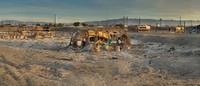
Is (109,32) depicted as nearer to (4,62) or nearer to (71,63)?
(71,63)

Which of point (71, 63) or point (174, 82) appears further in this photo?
point (71, 63)

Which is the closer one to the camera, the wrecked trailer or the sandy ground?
the sandy ground

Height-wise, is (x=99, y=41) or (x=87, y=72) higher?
(x=99, y=41)

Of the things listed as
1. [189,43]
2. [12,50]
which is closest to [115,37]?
[189,43]

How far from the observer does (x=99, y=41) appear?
32312mm

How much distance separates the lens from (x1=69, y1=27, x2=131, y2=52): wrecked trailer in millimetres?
30984

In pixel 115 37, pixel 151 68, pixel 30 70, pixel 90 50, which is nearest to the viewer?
pixel 30 70

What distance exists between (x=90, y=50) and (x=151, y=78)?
12546mm

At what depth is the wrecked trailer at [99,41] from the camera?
31.0 metres

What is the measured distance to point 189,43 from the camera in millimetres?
38000

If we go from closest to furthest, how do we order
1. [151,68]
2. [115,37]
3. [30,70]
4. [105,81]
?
[105,81] < [30,70] < [151,68] < [115,37]

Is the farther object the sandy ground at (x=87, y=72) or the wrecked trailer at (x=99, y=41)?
the wrecked trailer at (x=99, y=41)

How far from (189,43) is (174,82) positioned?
22.2 meters

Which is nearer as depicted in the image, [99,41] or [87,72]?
[87,72]
